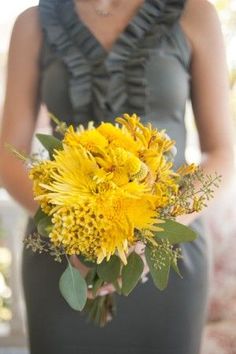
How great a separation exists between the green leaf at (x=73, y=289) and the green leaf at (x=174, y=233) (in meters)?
0.10

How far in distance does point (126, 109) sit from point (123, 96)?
0.03 m

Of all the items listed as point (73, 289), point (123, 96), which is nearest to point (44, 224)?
point (73, 289)

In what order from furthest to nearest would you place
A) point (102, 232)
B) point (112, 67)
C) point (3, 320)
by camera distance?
point (3, 320) → point (112, 67) → point (102, 232)

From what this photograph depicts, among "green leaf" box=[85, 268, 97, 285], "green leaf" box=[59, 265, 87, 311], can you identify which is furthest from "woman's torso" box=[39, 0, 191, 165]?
"green leaf" box=[59, 265, 87, 311]

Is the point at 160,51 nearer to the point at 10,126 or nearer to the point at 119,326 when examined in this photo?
the point at 10,126

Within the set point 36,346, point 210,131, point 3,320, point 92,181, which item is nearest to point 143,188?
point 92,181

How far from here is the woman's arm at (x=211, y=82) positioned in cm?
88

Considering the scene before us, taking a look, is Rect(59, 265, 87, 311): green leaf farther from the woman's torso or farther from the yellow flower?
the woman's torso

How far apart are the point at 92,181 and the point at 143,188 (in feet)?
0.16

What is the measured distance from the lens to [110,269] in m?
0.58

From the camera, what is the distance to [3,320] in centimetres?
160

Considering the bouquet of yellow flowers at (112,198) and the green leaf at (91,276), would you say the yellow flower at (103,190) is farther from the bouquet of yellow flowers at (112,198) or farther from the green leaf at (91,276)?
the green leaf at (91,276)

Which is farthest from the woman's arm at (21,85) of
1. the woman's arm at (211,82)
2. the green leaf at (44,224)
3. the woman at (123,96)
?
the green leaf at (44,224)

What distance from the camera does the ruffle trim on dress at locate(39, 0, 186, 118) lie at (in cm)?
89
